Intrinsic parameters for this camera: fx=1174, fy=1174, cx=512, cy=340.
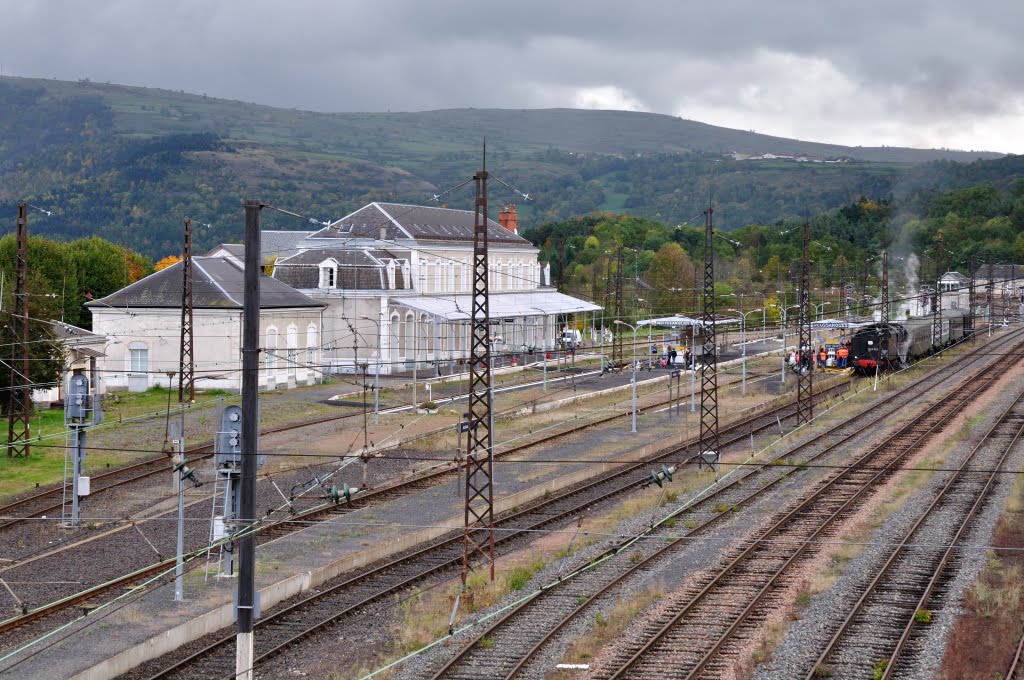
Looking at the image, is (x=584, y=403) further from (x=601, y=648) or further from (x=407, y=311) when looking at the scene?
(x=601, y=648)

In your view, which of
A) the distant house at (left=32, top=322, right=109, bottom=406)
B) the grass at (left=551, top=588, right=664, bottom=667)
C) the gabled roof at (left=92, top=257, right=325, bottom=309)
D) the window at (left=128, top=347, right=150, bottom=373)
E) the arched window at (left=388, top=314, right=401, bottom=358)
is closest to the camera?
the grass at (left=551, top=588, right=664, bottom=667)

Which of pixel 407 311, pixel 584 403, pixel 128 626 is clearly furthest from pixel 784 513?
pixel 407 311

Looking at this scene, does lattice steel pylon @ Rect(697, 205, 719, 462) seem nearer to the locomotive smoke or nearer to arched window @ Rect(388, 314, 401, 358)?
arched window @ Rect(388, 314, 401, 358)

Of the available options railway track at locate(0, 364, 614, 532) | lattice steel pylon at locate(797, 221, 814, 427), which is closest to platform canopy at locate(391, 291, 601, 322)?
lattice steel pylon at locate(797, 221, 814, 427)

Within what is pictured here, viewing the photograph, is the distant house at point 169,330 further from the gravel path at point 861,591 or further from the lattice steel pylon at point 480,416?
the gravel path at point 861,591

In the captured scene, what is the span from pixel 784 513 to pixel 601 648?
41.3 ft

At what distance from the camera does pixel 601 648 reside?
19469 mm

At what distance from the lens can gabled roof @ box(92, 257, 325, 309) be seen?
55.9 m

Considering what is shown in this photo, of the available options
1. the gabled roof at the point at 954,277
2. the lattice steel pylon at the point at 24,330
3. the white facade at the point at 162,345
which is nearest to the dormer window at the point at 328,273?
the white facade at the point at 162,345

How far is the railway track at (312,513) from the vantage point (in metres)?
21.0

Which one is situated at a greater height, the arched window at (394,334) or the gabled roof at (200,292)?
the gabled roof at (200,292)

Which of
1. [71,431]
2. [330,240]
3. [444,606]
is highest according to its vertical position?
[330,240]

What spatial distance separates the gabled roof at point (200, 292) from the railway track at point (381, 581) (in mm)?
25525

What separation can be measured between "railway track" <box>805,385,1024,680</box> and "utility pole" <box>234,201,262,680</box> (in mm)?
8450
